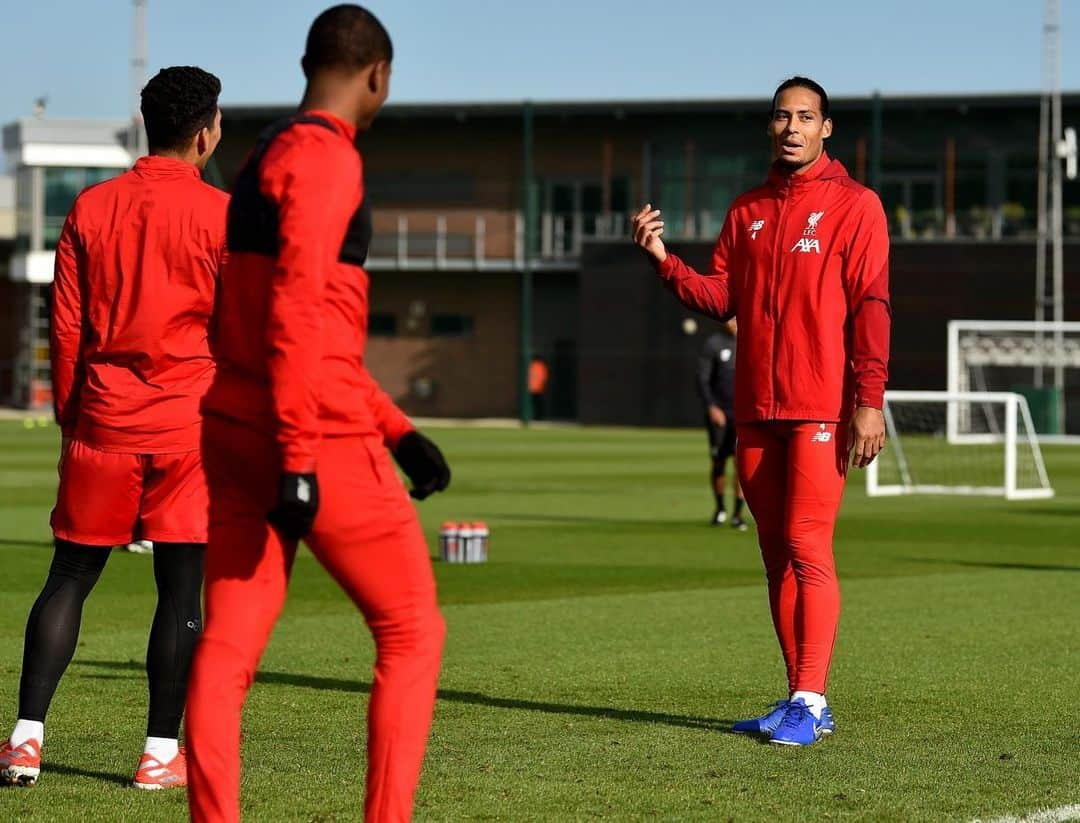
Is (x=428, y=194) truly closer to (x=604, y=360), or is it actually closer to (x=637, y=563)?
(x=604, y=360)

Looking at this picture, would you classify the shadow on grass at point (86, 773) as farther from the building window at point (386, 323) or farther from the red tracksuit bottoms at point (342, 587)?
the building window at point (386, 323)

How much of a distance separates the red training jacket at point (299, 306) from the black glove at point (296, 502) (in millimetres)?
25

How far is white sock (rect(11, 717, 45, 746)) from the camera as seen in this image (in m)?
6.32

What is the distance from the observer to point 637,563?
1528cm

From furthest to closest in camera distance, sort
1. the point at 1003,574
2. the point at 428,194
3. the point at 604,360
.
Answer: the point at 428,194 → the point at 604,360 → the point at 1003,574

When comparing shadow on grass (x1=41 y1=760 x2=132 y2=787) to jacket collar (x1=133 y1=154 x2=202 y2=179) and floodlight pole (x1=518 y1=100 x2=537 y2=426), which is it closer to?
jacket collar (x1=133 y1=154 x2=202 y2=179)

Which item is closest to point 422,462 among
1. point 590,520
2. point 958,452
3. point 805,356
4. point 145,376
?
point 145,376

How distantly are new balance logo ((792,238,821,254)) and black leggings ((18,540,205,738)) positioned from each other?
2.37 metres

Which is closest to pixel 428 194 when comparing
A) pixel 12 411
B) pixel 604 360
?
pixel 604 360

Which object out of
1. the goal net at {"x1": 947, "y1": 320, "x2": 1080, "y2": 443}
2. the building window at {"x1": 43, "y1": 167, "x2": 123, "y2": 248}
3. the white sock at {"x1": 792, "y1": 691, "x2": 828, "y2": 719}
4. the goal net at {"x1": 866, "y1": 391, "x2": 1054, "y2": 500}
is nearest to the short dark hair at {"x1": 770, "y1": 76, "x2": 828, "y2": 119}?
the white sock at {"x1": 792, "y1": 691, "x2": 828, "y2": 719}

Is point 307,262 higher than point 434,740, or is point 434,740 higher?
point 307,262

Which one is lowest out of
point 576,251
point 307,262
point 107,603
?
point 107,603

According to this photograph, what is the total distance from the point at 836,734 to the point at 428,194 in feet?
181

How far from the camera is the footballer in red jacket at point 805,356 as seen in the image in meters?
7.28
